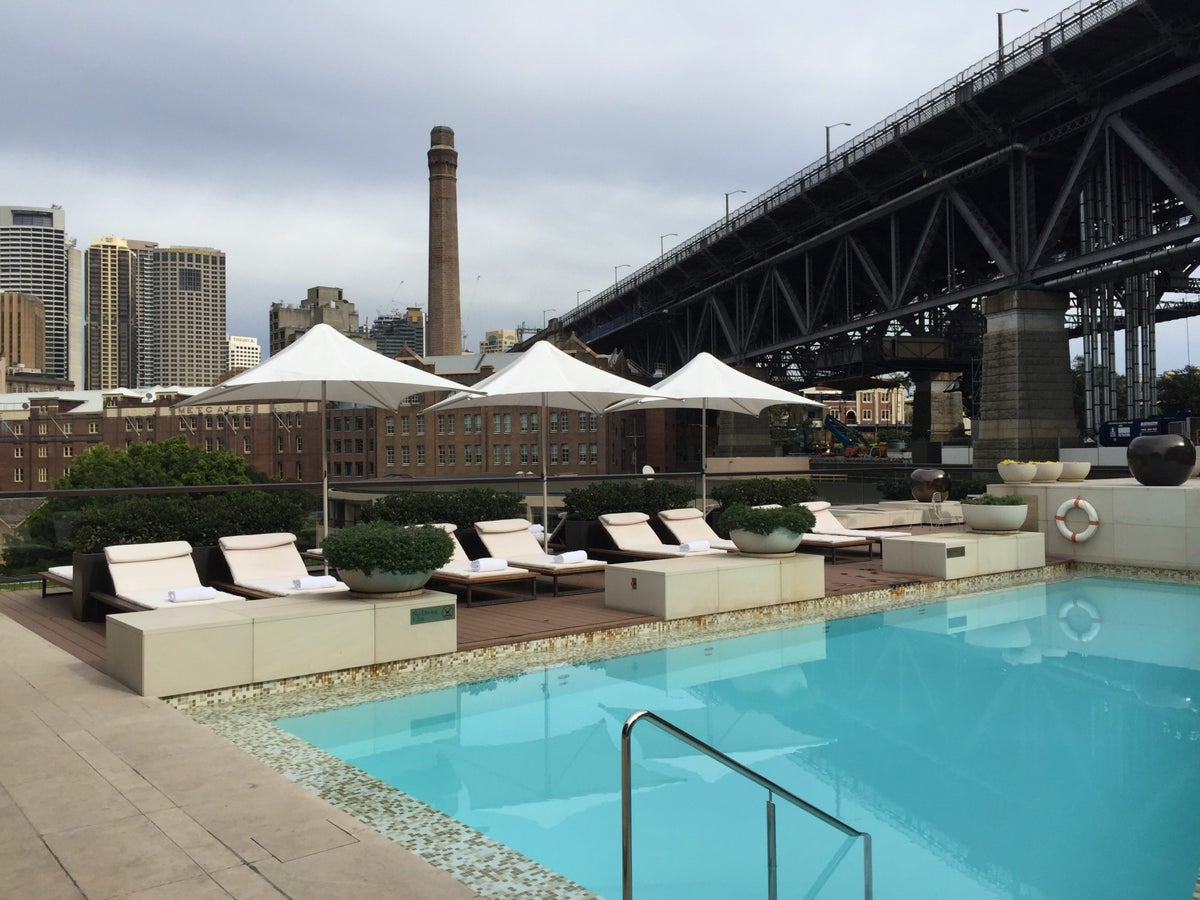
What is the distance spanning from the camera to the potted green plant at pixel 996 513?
48.7 feet

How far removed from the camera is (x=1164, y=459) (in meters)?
14.8

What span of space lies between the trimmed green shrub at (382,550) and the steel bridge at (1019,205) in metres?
28.8

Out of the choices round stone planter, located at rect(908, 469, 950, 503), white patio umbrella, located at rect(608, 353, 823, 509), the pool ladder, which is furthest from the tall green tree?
the pool ladder

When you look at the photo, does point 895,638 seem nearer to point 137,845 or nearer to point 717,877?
point 717,877

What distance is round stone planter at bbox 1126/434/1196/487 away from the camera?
48.4 feet

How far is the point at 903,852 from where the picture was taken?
482 cm

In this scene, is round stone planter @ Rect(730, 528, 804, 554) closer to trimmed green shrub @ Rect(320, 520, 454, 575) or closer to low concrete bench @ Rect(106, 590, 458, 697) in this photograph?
low concrete bench @ Rect(106, 590, 458, 697)

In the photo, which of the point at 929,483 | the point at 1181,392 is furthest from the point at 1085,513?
the point at 1181,392

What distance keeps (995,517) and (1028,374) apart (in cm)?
2518

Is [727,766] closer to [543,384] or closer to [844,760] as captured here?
[844,760]

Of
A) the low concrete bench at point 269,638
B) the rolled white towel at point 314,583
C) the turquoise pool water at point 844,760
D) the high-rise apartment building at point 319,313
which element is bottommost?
the turquoise pool water at point 844,760

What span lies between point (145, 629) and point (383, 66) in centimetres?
1748

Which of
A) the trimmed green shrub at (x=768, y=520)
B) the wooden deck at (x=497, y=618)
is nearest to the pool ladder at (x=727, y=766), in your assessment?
the wooden deck at (x=497, y=618)

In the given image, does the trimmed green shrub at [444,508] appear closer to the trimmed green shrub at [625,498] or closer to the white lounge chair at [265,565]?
the trimmed green shrub at [625,498]
